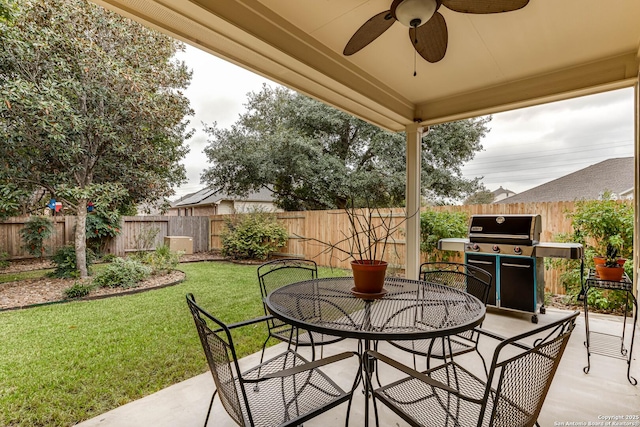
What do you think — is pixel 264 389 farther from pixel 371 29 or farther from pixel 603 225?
pixel 603 225

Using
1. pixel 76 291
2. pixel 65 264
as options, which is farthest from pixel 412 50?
pixel 65 264

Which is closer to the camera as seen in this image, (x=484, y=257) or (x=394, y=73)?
(x=394, y=73)

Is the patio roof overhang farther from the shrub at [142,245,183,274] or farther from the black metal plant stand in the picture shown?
the shrub at [142,245,183,274]

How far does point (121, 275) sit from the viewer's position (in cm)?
474

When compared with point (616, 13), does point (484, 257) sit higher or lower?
lower

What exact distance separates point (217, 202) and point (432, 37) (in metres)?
9.89

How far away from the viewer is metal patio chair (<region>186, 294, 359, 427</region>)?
1.06 metres

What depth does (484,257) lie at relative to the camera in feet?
11.3

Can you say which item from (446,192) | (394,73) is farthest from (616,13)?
(446,192)

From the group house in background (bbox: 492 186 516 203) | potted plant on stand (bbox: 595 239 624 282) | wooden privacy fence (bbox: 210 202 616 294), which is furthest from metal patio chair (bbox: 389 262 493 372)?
house in background (bbox: 492 186 516 203)

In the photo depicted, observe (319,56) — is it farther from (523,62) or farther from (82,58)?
(82,58)

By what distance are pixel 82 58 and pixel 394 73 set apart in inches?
179

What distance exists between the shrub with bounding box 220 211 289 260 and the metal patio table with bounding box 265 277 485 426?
501 cm

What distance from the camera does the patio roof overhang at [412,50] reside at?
2029mm
